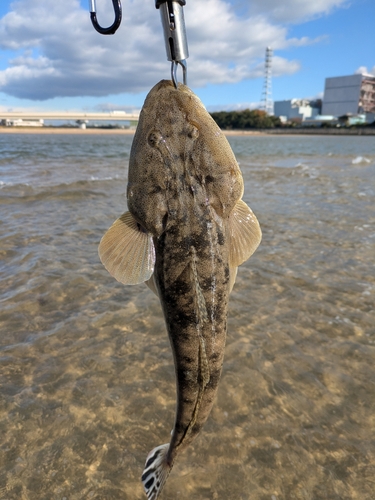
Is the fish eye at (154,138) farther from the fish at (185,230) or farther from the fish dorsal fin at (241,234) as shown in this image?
the fish dorsal fin at (241,234)

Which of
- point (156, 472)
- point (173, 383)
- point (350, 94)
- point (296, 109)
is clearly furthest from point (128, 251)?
point (296, 109)

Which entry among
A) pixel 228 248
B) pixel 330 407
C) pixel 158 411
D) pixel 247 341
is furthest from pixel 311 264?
pixel 228 248

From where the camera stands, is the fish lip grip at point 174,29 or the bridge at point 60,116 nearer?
the fish lip grip at point 174,29

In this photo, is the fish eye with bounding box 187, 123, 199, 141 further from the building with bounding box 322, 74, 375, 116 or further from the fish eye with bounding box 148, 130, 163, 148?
the building with bounding box 322, 74, 375, 116

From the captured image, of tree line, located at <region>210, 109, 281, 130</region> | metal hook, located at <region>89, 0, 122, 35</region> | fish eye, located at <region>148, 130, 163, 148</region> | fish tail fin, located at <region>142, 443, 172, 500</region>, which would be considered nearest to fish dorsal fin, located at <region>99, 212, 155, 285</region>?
fish eye, located at <region>148, 130, 163, 148</region>

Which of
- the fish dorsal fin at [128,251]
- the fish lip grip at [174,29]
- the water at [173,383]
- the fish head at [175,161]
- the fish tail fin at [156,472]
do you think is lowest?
the water at [173,383]

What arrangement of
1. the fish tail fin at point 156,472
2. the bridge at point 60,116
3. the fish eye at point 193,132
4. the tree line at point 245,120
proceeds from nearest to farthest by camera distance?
the fish eye at point 193,132 < the fish tail fin at point 156,472 < the bridge at point 60,116 < the tree line at point 245,120

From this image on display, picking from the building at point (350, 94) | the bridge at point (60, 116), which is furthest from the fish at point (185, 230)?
the building at point (350, 94)

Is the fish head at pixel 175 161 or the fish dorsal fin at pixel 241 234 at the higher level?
the fish head at pixel 175 161
